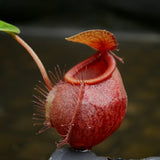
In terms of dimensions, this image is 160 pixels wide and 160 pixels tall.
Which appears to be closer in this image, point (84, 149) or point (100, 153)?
point (84, 149)

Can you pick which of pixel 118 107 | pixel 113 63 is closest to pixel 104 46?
pixel 113 63

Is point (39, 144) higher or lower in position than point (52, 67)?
lower

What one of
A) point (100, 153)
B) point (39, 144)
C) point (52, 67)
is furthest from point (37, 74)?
point (100, 153)

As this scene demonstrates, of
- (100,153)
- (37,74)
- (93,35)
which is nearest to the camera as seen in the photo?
(93,35)

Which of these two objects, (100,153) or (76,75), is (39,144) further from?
(76,75)

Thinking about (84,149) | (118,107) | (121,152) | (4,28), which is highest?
(4,28)

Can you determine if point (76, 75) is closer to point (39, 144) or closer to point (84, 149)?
point (84, 149)

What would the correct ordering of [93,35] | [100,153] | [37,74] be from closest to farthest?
[93,35] < [100,153] < [37,74]
